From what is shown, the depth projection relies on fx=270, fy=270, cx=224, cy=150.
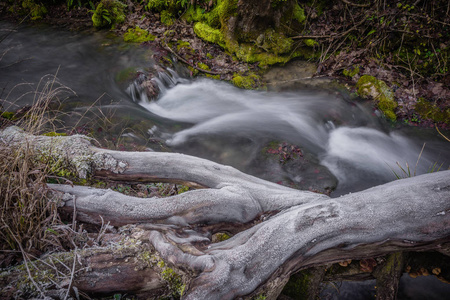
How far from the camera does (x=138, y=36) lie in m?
8.88

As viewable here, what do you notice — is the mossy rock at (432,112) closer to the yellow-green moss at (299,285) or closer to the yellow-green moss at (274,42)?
the yellow-green moss at (274,42)

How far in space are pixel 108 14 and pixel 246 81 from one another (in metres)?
5.60

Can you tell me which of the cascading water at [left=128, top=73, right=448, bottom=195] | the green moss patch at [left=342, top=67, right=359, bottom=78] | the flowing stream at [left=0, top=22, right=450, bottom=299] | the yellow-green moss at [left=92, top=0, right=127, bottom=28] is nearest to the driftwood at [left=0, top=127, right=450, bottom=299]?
the flowing stream at [left=0, top=22, right=450, bottom=299]

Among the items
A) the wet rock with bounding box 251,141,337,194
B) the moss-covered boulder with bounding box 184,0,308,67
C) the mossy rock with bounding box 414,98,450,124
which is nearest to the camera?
the wet rock with bounding box 251,141,337,194

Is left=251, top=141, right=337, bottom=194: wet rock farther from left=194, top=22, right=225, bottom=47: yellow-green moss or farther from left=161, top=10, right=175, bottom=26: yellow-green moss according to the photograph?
left=161, top=10, right=175, bottom=26: yellow-green moss

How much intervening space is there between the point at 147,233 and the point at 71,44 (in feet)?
29.2

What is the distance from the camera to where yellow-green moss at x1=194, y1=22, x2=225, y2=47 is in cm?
849

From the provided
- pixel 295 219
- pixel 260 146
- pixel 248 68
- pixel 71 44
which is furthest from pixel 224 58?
pixel 295 219

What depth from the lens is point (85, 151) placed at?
3074 millimetres

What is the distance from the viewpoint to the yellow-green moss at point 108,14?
9.30 m

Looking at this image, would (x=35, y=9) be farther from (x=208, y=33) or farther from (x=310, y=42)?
(x=310, y=42)

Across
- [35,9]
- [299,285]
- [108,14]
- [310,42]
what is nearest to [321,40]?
[310,42]

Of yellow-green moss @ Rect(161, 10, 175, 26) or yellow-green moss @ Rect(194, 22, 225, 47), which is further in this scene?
yellow-green moss @ Rect(161, 10, 175, 26)

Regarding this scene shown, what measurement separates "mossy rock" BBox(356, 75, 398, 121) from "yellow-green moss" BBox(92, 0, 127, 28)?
8199 mm
